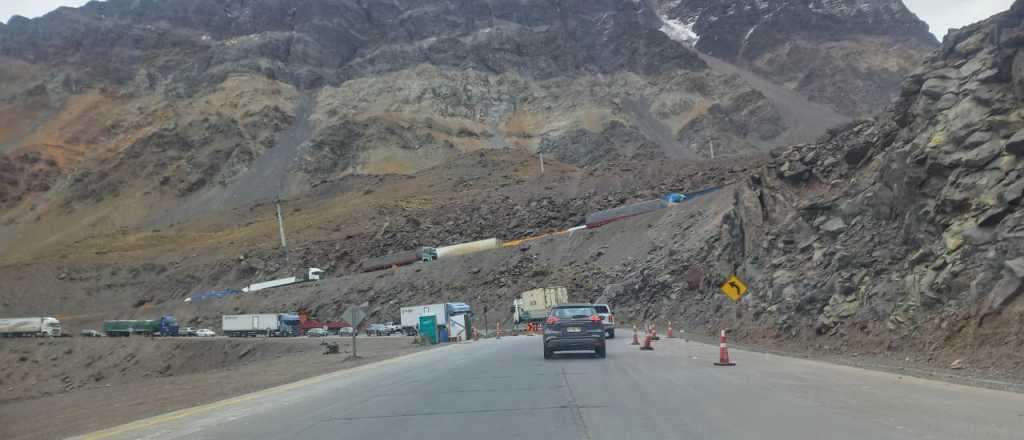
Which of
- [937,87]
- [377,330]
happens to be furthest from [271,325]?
[937,87]

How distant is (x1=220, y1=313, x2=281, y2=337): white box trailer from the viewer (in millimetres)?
64938

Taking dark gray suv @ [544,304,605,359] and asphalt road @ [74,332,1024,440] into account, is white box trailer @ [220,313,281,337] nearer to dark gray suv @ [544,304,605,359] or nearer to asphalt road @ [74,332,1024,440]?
dark gray suv @ [544,304,605,359]

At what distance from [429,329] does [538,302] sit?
1050cm

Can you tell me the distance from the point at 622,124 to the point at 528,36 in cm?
5075

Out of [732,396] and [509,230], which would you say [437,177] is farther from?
[732,396]

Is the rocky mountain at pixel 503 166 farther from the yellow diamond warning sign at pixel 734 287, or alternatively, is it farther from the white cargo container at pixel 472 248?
the white cargo container at pixel 472 248

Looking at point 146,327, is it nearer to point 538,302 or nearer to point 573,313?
point 538,302

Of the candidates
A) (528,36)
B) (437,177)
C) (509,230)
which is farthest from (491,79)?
(509,230)

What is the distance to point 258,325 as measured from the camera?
65.2 metres

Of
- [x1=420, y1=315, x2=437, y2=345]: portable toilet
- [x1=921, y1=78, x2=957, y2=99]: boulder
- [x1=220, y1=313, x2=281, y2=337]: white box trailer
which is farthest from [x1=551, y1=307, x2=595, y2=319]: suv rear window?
[x1=220, y1=313, x2=281, y2=337]: white box trailer

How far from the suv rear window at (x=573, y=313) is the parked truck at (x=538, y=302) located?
2846 cm

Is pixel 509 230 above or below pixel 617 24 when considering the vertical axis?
below

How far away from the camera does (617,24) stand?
192 metres

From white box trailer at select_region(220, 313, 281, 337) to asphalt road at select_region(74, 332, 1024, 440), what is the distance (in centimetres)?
4918
